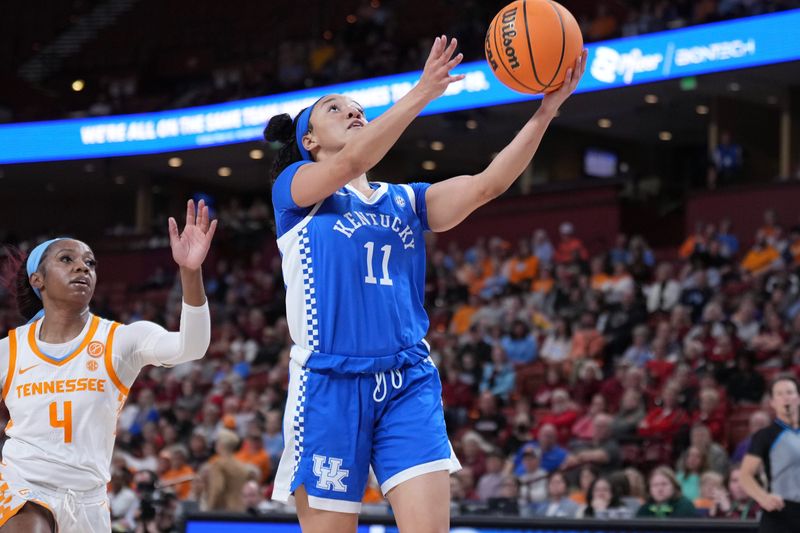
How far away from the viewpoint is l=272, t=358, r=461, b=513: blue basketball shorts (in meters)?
4.05

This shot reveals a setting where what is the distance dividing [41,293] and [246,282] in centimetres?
1751

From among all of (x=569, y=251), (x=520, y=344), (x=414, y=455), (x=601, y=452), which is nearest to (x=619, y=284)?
(x=520, y=344)

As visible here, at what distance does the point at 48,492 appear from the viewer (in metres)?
4.45

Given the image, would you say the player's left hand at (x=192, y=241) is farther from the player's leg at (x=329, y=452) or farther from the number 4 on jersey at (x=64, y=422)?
the number 4 on jersey at (x=64, y=422)

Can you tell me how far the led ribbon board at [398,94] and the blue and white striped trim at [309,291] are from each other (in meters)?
10.6

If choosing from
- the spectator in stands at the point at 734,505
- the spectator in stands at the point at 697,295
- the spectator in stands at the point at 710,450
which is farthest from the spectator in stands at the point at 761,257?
the spectator in stands at the point at 734,505

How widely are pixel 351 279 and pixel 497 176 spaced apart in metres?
0.61

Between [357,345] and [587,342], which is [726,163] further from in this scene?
[357,345]

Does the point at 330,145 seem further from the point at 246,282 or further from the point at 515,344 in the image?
the point at 246,282

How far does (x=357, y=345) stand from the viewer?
162 inches

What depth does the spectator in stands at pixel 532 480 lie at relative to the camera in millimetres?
11172

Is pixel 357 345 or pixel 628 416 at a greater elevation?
pixel 357 345

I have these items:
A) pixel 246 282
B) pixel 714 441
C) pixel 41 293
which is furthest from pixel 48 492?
pixel 246 282

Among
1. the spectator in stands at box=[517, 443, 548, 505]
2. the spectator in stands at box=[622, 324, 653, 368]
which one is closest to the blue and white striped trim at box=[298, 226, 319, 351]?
the spectator in stands at box=[517, 443, 548, 505]
